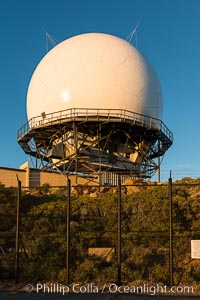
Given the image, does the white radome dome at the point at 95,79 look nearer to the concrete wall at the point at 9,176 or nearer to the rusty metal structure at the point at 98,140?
the rusty metal structure at the point at 98,140

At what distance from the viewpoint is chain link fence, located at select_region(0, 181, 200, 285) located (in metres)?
13.7

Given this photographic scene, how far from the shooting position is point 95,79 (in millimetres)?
34656

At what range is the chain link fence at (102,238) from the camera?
538 inches

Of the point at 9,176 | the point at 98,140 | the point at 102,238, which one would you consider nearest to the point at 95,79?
the point at 98,140

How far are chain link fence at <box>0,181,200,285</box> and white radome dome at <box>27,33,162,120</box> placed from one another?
14.9 metres

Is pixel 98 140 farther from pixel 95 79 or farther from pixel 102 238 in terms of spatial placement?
pixel 102 238

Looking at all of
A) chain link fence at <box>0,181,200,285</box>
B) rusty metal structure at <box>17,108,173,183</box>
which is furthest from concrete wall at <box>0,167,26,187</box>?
chain link fence at <box>0,181,200,285</box>

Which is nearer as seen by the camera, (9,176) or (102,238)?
(102,238)

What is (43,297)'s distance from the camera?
441 inches

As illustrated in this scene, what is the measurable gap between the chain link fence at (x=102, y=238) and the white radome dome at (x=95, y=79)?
1494 centimetres

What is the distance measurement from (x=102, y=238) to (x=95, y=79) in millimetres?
20097

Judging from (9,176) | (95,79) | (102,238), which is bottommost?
(102,238)

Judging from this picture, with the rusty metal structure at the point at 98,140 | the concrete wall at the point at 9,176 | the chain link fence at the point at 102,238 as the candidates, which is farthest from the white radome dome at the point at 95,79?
the chain link fence at the point at 102,238

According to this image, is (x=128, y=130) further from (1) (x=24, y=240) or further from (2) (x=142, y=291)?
(2) (x=142, y=291)
